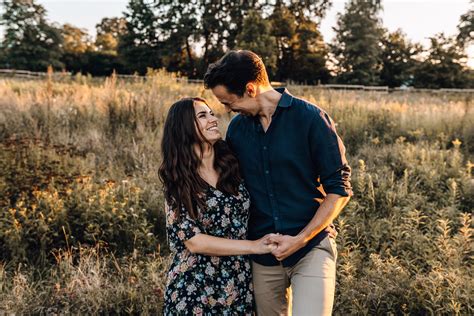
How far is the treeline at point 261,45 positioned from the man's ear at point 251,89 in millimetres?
29626

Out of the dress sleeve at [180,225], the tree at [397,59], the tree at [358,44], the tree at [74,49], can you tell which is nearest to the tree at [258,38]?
the tree at [358,44]

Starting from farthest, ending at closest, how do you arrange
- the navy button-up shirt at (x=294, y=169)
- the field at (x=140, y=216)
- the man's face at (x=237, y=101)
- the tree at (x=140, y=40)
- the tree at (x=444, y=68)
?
the tree at (x=140, y=40) → the tree at (x=444, y=68) → the field at (x=140, y=216) → the man's face at (x=237, y=101) → the navy button-up shirt at (x=294, y=169)

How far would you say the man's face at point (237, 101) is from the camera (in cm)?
252

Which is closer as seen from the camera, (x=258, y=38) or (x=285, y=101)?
(x=285, y=101)

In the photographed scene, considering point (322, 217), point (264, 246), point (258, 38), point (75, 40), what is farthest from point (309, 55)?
point (264, 246)

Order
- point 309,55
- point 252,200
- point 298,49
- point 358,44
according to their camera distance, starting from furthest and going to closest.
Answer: point 298,49 < point 309,55 < point 358,44 < point 252,200

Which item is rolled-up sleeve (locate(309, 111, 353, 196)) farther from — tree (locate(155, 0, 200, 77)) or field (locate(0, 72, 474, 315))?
tree (locate(155, 0, 200, 77))

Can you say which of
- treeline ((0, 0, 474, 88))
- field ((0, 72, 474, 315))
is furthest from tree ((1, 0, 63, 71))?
field ((0, 72, 474, 315))

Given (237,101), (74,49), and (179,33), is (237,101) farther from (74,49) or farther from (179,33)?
(74,49)

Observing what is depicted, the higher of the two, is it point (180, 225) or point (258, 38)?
point (258, 38)

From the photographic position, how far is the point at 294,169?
251 cm

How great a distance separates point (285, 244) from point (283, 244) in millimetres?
10

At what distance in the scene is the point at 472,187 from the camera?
223 inches

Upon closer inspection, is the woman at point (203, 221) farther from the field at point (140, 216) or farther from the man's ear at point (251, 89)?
the field at point (140, 216)
